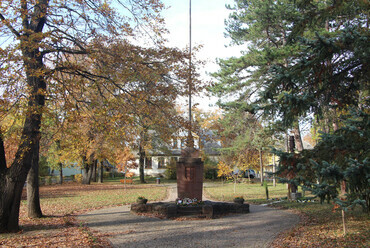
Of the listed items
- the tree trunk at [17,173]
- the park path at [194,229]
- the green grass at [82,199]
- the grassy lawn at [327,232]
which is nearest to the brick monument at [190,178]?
the park path at [194,229]

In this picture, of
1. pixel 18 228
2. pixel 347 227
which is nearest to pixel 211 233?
pixel 347 227

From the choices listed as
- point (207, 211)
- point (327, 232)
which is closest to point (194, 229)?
point (207, 211)

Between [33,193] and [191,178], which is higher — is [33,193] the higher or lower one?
the lower one

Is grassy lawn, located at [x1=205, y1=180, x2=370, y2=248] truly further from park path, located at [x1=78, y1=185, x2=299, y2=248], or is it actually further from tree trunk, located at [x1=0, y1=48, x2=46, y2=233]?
tree trunk, located at [x1=0, y1=48, x2=46, y2=233]

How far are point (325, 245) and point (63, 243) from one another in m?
6.43

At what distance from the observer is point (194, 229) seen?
9.49m

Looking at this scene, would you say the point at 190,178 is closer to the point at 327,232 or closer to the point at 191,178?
Result: the point at 191,178

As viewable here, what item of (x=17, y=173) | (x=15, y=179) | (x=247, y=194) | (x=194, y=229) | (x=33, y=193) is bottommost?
(x=247, y=194)

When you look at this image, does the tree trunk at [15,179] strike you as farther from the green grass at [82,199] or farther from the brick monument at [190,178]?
the brick monument at [190,178]

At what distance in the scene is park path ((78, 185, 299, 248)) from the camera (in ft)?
25.9

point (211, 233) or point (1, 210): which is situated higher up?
point (1, 210)

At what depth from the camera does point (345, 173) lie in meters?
4.55

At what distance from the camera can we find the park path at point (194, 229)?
25.9 feet

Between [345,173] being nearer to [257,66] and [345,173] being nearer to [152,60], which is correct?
[152,60]
